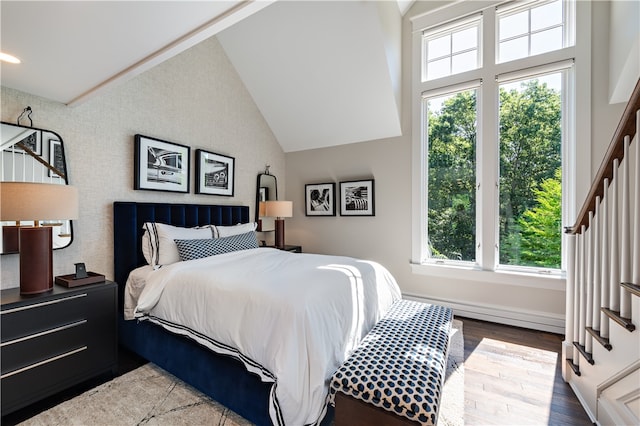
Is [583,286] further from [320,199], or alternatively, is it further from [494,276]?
[320,199]

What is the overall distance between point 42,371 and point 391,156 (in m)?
3.72

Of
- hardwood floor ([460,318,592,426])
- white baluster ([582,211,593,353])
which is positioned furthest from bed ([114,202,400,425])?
white baluster ([582,211,593,353])

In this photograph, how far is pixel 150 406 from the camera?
1.67 metres

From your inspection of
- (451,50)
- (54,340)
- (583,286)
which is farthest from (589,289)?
(54,340)

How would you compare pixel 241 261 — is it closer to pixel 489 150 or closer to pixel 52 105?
pixel 52 105

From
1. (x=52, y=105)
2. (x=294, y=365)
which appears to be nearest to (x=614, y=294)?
(x=294, y=365)

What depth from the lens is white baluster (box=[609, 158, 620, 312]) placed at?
1456mm

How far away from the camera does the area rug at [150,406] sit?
1.56 m

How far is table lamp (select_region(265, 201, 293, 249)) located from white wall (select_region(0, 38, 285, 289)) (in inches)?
12.6

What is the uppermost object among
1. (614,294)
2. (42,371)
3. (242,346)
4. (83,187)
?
(83,187)

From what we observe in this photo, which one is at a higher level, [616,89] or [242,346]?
[616,89]

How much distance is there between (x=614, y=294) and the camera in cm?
146

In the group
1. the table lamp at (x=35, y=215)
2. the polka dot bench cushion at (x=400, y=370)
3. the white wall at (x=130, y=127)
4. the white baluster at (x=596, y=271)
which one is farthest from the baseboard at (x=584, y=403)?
the white wall at (x=130, y=127)

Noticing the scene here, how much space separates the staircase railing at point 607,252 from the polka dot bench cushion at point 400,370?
0.86m
